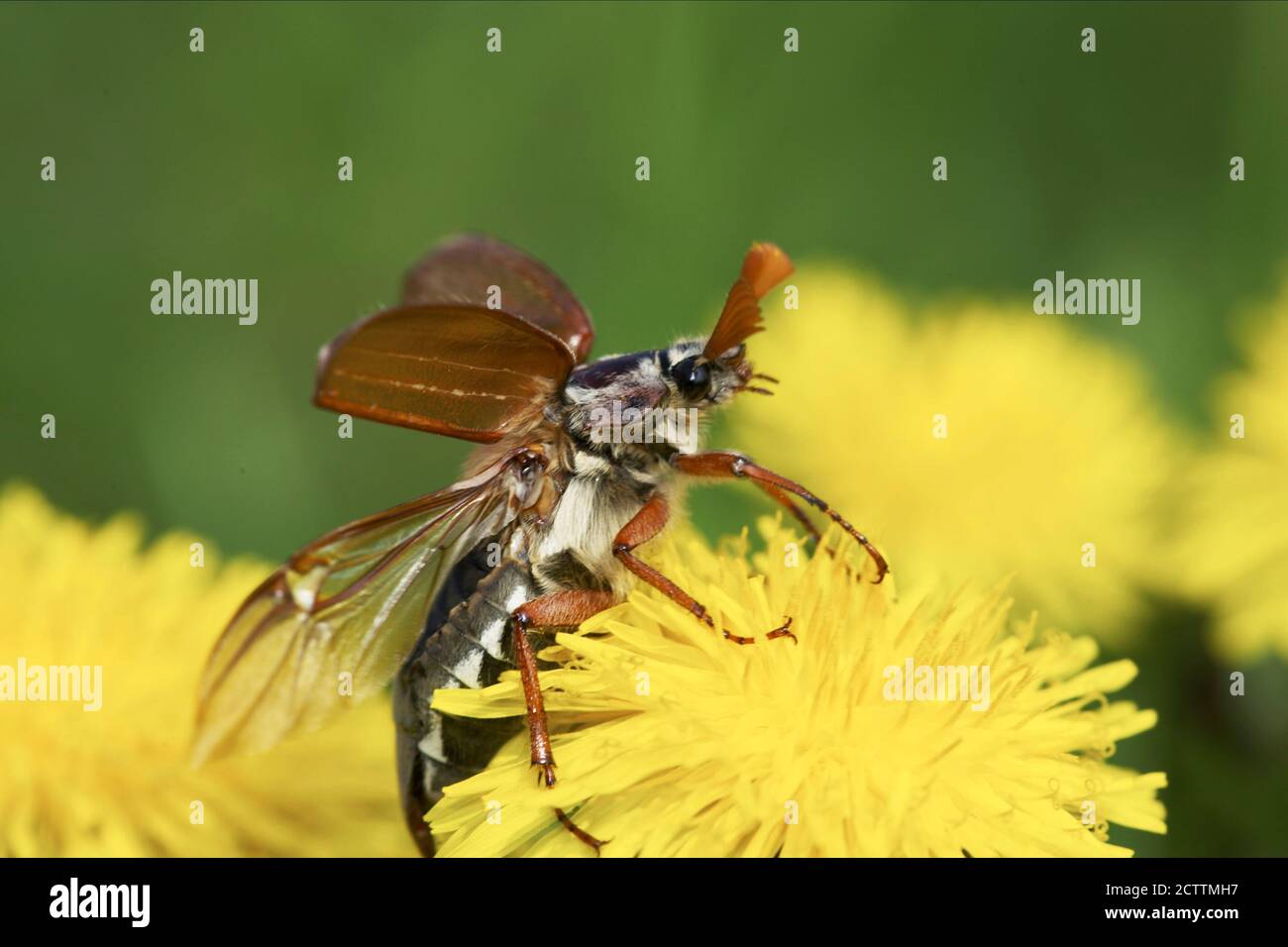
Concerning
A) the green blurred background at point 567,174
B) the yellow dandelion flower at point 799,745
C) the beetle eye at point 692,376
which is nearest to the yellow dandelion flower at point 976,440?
the green blurred background at point 567,174

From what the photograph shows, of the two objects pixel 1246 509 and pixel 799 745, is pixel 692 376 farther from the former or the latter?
pixel 1246 509

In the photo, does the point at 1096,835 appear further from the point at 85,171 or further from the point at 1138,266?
the point at 85,171

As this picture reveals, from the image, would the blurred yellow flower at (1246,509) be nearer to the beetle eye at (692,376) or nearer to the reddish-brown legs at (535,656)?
the beetle eye at (692,376)

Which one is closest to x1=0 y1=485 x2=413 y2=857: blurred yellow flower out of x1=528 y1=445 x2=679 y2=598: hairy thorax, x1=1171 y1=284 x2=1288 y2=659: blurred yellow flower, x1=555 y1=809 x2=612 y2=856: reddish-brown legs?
x1=555 y1=809 x2=612 y2=856: reddish-brown legs

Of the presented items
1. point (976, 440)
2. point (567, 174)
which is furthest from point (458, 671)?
point (567, 174)

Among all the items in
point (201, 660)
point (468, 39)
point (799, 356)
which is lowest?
point (201, 660)
